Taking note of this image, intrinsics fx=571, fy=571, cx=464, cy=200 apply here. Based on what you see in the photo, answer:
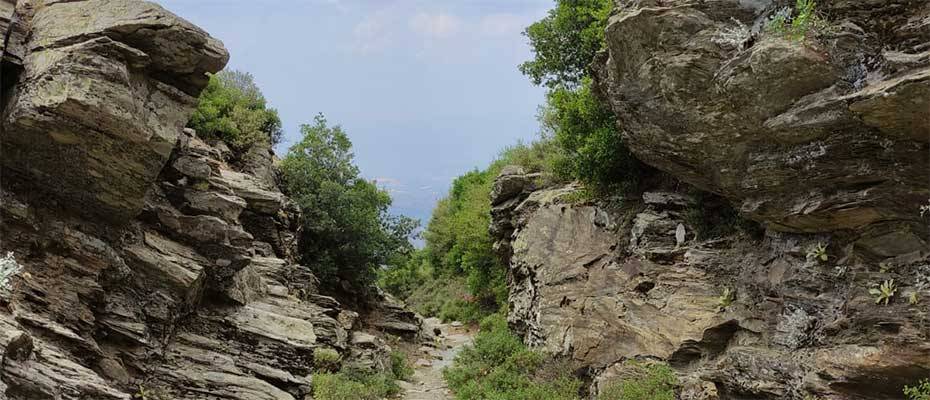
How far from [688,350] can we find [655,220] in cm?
408

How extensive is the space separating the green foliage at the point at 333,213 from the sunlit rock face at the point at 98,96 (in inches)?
442

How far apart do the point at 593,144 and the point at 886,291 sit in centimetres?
939

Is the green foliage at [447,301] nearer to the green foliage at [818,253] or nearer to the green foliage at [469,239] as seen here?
the green foliage at [469,239]

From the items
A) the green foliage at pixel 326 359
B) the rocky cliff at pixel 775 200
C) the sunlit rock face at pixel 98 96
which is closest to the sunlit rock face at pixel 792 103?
the rocky cliff at pixel 775 200

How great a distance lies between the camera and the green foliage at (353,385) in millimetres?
16234

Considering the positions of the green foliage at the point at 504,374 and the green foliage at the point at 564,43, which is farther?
the green foliage at the point at 564,43

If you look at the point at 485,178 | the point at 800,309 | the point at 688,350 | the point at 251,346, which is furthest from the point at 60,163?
the point at 485,178

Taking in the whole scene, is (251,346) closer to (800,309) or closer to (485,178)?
(800,309)

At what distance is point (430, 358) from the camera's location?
2472 cm

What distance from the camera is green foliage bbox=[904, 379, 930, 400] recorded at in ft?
31.8

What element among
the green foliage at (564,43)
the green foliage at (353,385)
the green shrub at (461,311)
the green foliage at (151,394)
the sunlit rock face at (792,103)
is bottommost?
the green foliage at (151,394)

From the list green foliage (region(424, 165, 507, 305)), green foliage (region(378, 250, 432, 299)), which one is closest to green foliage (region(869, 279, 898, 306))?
green foliage (region(424, 165, 507, 305))

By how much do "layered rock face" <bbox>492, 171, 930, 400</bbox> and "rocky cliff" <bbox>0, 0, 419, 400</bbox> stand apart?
821cm

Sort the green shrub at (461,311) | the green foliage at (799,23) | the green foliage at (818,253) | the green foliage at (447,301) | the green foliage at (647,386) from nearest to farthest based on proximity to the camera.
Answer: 1. the green foliage at (799,23)
2. the green foliage at (818,253)
3. the green foliage at (647,386)
4. the green shrub at (461,311)
5. the green foliage at (447,301)
